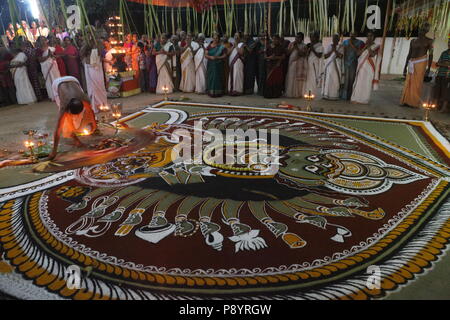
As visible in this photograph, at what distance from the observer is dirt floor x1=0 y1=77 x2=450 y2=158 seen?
17.0 feet

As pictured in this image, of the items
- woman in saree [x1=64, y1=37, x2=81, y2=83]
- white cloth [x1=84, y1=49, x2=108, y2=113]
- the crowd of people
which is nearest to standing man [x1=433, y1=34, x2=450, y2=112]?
the crowd of people

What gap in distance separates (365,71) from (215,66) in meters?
3.59

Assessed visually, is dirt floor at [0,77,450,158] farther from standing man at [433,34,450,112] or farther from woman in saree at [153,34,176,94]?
woman in saree at [153,34,176,94]

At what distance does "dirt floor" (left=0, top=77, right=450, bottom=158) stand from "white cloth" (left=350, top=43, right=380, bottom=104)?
24 cm

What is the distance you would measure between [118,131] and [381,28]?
11060mm

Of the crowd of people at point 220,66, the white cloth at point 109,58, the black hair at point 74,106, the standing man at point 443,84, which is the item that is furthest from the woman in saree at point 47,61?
the standing man at point 443,84

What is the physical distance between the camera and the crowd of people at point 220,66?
7.03 m

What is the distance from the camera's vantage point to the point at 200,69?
851cm

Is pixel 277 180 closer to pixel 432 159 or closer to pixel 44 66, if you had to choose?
pixel 432 159

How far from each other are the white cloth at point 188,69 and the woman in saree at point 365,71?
4.24 meters

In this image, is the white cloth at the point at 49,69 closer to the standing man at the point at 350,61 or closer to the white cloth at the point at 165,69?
the white cloth at the point at 165,69

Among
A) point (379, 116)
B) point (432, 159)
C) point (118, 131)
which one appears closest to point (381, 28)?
point (379, 116)

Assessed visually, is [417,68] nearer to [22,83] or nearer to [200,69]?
[200,69]

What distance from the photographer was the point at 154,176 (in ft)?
11.1
